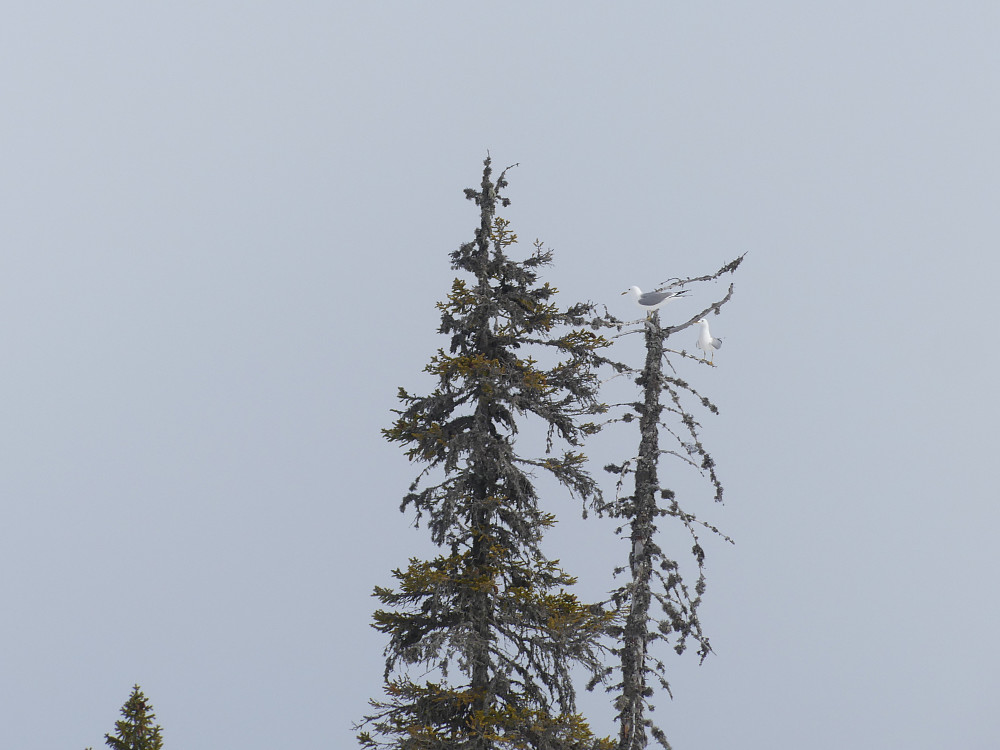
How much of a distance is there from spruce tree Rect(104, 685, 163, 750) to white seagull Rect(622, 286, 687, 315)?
42.0ft

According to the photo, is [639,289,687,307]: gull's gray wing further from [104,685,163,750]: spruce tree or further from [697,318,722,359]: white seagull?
[104,685,163,750]: spruce tree

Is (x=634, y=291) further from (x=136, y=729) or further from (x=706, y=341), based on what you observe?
(x=136, y=729)

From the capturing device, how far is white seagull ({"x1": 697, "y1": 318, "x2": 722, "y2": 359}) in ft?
74.9

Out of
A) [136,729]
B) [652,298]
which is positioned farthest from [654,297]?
[136,729]

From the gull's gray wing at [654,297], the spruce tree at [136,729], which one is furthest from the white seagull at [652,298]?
the spruce tree at [136,729]

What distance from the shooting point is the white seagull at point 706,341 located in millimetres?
22844

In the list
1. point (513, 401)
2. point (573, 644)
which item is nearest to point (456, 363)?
point (513, 401)

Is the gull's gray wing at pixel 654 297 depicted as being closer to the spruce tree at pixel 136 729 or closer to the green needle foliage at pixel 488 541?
the green needle foliage at pixel 488 541

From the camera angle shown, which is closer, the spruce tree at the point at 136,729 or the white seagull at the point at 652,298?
the spruce tree at the point at 136,729

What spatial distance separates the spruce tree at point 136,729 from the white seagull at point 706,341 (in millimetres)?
13371

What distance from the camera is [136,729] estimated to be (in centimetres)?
1745

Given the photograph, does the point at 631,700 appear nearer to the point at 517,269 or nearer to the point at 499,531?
the point at 499,531

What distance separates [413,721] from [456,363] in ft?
21.6

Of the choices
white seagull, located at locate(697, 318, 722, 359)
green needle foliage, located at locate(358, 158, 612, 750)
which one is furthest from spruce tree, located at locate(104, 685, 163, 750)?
white seagull, located at locate(697, 318, 722, 359)
